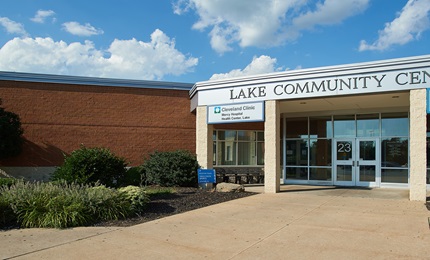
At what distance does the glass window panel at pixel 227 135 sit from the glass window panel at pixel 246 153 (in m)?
0.48

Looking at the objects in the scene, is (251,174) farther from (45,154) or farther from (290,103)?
(45,154)

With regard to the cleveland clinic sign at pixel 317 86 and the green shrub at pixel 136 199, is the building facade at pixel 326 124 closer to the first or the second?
the cleveland clinic sign at pixel 317 86

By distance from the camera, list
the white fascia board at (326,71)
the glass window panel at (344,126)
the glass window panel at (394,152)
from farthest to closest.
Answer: the glass window panel at (344,126) < the glass window panel at (394,152) < the white fascia board at (326,71)

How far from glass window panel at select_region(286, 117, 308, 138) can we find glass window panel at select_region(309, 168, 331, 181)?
5.63ft

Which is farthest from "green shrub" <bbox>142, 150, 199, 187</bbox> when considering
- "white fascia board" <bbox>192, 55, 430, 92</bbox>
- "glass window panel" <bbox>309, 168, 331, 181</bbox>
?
"glass window panel" <bbox>309, 168, 331, 181</bbox>

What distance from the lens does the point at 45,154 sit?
17172 mm

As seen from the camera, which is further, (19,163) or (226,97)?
(19,163)

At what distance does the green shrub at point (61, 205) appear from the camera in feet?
26.8

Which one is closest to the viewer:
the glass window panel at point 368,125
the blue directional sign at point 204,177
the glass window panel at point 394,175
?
the blue directional sign at point 204,177

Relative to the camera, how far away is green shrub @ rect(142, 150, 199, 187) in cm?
1549


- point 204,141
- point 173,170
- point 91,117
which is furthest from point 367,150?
point 91,117

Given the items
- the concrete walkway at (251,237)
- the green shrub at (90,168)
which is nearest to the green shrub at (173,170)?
the green shrub at (90,168)

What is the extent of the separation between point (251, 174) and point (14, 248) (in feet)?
43.3

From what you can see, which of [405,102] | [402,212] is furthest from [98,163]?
[405,102]
